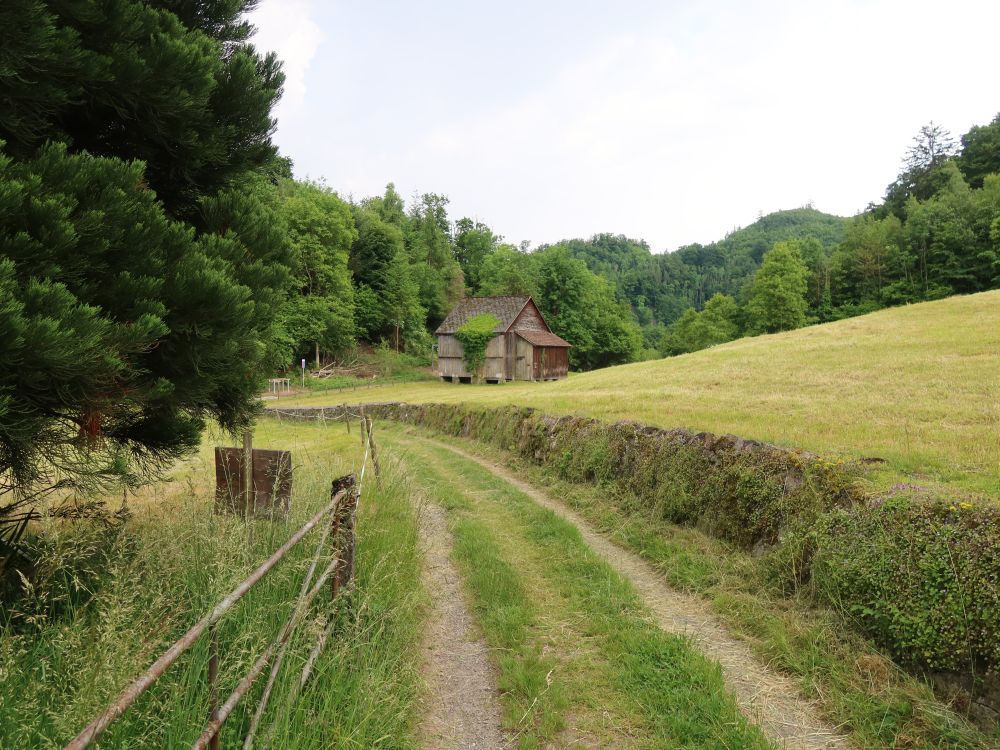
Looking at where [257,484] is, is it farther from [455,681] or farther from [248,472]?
[455,681]

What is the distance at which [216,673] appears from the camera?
253cm

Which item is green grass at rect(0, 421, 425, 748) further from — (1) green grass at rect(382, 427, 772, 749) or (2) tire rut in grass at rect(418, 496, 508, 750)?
(1) green grass at rect(382, 427, 772, 749)

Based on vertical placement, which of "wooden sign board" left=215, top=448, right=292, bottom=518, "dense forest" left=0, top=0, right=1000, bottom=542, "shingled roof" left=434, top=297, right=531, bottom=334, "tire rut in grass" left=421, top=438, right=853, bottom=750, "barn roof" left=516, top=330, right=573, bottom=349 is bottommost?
"tire rut in grass" left=421, top=438, right=853, bottom=750

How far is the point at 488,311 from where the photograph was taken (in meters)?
42.9

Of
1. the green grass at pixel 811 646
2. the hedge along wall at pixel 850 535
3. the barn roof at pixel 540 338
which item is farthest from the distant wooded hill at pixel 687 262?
the green grass at pixel 811 646

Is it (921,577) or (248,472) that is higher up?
(248,472)

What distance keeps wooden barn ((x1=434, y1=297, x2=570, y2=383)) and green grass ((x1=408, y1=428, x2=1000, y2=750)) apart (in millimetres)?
32732

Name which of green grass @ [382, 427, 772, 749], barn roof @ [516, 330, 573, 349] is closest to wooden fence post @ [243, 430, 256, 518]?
green grass @ [382, 427, 772, 749]

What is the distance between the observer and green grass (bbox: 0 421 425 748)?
8.53 ft

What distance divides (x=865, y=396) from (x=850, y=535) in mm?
7727

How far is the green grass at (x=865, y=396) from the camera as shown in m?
6.80

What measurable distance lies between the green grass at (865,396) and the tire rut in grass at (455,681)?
15.6ft

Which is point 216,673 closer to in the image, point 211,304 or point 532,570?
point 211,304

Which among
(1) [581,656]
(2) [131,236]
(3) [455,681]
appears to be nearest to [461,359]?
(1) [581,656]
